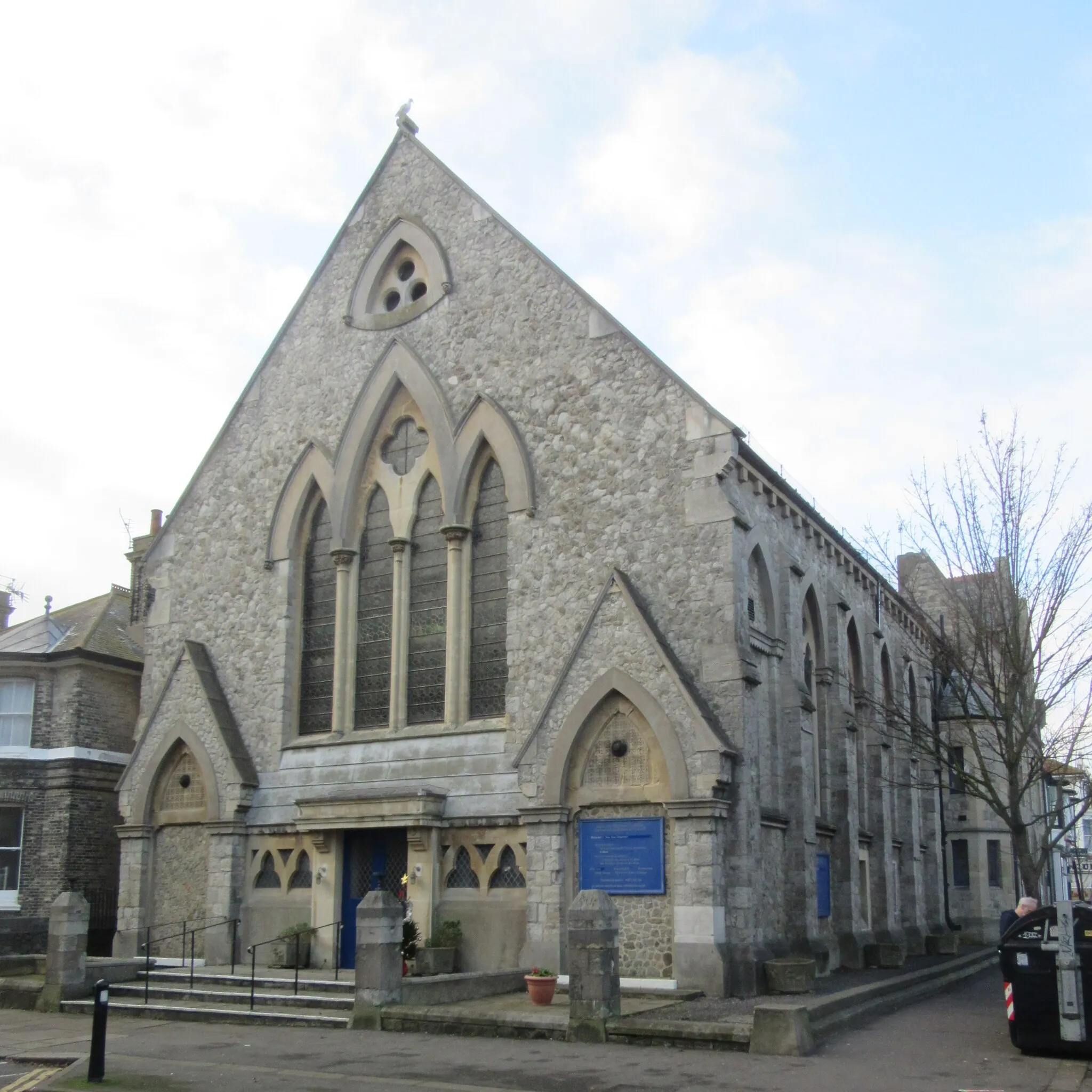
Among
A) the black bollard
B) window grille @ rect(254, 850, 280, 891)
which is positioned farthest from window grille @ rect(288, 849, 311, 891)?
the black bollard

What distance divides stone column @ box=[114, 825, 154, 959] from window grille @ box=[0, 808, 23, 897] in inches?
97.7

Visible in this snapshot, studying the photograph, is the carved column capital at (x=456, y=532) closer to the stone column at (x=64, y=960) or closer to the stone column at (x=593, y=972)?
the stone column at (x=64, y=960)

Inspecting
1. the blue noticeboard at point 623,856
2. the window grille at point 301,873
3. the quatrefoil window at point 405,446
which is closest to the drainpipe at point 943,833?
the blue noticeboard at point 623,856

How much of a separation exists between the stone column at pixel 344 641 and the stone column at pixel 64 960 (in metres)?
5.34

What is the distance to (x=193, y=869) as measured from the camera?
2319 centimetres

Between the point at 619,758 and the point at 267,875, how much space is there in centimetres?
746

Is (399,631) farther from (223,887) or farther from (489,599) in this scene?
(223,887)

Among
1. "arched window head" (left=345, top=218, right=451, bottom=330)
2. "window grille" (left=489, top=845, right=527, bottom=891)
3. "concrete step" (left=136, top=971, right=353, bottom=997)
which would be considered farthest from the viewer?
"arched window head" (left=345, top=218, right=451, bottom=330)

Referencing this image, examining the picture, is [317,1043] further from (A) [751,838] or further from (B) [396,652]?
(B) [396,652]

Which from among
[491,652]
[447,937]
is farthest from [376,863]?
[491,652]

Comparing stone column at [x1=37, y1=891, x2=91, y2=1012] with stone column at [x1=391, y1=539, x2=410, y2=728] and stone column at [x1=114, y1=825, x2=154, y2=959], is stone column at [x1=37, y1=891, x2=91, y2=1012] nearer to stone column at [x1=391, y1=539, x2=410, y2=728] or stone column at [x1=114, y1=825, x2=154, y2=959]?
stone column at [x1=114, y1=825, x2=154, y2=959]

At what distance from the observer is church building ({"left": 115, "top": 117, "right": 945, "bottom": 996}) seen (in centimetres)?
1856

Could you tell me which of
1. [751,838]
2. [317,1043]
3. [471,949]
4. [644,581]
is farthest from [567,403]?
[317,1043]

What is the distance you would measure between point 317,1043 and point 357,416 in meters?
12.1
